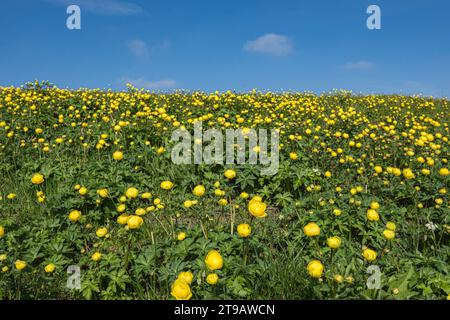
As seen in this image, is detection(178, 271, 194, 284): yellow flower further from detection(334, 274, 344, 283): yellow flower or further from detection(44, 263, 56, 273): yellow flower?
detection(44, 263, 56, 273): yellow flower

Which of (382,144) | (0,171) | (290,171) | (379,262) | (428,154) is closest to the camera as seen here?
(379,262)

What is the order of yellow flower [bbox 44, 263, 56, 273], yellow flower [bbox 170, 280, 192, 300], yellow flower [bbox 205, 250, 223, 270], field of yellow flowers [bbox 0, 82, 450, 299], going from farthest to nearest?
yellow flower [bbox 44, 263, 56, 273]
field of yellow flowers [bbox 0, 82, 450, 299]
yellow flower [bbox 205, 250, 223, 270]
yellow flower [bbox 170, 280, 192, 300]

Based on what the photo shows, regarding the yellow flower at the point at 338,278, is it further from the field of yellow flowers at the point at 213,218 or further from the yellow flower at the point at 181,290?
the yellow flower at the point at 181,290

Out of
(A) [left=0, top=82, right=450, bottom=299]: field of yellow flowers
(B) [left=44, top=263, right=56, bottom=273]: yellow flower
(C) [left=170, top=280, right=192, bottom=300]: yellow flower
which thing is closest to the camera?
(C) [left=170, top=280, right=192, bottom=300]: yellow flower

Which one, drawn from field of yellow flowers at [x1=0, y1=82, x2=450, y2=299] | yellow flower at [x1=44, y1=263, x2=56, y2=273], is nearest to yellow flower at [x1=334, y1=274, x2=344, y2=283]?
field of yellow flowers at [x1=0, y1=82, x2=450, y2=299]

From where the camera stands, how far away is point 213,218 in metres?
4.02

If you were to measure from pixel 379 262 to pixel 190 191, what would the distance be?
2.78 meters

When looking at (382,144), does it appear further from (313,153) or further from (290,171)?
(290,171)

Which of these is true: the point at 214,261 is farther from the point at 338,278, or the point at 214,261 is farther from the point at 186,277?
the point at 338,278

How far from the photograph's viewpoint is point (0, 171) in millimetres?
5379

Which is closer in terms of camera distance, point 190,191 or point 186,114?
point 190,191

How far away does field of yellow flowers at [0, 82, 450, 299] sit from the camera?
2551mm

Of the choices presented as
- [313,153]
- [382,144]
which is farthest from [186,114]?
[382,144]
